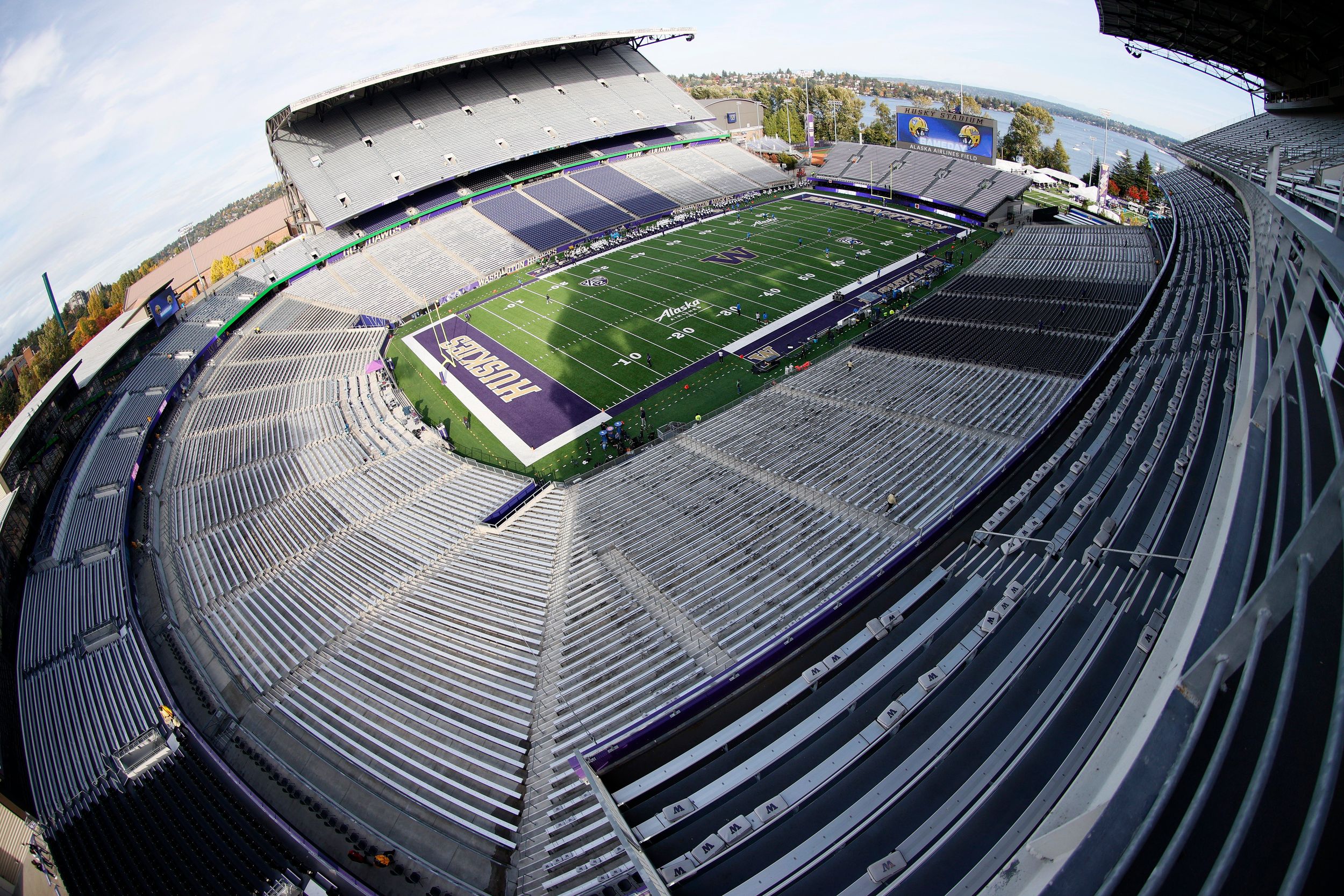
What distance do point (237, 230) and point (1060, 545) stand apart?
87023 millimetres

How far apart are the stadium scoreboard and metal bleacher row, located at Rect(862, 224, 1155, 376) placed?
15762mm

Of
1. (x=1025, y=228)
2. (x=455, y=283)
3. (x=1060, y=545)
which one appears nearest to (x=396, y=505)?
(x=1060, y=545)

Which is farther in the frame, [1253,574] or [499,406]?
[499,406]

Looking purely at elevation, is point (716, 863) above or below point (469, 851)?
above

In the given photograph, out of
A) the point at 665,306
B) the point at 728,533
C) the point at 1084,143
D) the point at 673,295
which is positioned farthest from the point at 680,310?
the point at 1084,143

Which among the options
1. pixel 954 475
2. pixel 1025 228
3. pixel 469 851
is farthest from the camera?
pixel 1025 228

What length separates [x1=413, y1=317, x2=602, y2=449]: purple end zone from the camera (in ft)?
89.1

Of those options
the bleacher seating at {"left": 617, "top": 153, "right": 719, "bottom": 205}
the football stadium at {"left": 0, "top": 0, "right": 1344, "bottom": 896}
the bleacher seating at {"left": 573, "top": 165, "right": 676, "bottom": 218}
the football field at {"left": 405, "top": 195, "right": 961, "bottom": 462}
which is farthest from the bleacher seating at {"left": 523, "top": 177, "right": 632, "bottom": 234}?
the football stadium at {"left": 0, "top": 0, "right": 1344, "bottom": 896}

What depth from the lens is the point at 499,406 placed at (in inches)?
1132

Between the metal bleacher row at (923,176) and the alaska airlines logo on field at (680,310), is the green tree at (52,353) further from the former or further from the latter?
the metal bleacher row at (923,176)

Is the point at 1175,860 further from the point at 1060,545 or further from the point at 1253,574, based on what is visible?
the point at 1060,545

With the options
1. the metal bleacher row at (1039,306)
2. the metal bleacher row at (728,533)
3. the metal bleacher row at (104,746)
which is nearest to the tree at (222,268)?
the metal bleacher row at (104,746)

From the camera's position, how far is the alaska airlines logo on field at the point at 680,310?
117ft

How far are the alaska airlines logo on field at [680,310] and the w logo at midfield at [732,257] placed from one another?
6825 millimetres
